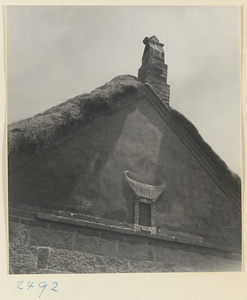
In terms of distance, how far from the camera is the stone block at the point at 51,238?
5.00 m

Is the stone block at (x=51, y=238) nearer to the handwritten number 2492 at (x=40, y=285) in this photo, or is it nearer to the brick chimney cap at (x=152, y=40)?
the handwritten number 2492 at (x=40, y=285)

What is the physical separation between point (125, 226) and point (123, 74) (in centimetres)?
214

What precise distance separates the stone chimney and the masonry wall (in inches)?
85.0

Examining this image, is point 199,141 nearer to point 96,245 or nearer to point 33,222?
point 96,245

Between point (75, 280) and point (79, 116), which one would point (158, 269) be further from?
point (79, 116)

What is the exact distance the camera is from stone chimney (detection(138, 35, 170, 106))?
668 cm

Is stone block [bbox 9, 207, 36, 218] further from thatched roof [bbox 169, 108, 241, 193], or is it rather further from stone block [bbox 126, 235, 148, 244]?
thatched roof [bbox 169, 108, 241, 193]

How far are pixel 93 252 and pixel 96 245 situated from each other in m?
0.09

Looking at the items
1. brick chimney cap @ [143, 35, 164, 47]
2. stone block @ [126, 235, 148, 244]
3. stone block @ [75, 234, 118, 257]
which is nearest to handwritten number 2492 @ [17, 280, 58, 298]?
stone block @ [75, 234, 118, 257]

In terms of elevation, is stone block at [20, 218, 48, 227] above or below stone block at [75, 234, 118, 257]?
above

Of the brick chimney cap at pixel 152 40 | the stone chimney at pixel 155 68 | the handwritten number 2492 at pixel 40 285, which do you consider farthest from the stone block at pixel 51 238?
the brick chimney cap at pixel 152 40

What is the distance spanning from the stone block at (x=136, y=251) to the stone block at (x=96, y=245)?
8 centimetres

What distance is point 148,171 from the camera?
615 centimetres

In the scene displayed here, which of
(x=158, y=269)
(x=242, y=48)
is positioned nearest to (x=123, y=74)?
(x=242, y=48)
